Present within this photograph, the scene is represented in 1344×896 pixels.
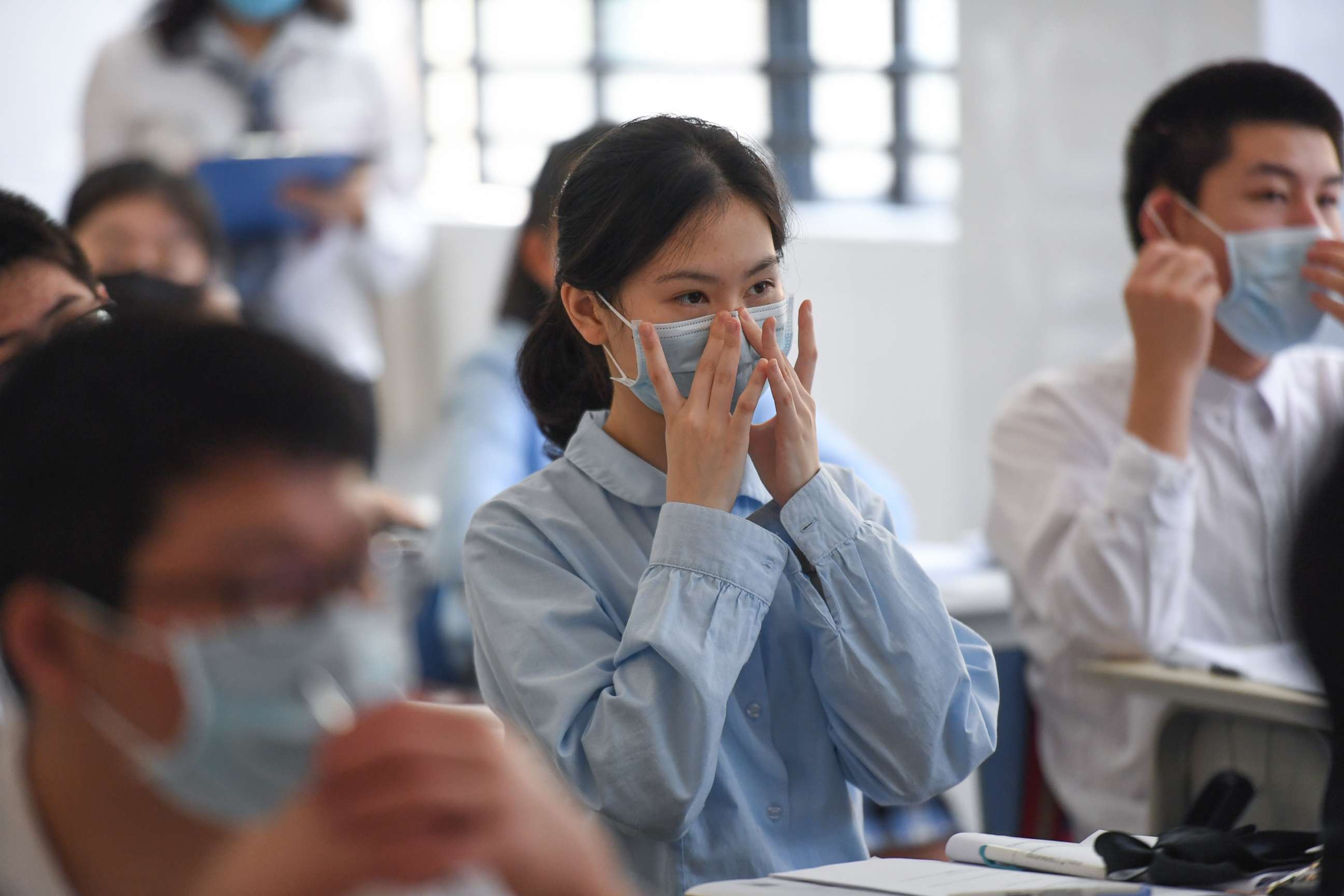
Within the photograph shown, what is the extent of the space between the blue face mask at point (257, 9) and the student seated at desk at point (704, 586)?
2952 millimetres

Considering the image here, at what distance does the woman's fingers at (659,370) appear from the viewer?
1.57 meters

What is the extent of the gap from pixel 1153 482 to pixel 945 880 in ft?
3.78

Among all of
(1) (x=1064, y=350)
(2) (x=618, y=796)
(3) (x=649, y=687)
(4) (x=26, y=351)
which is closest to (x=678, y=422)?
(3) (x=649, y=687)

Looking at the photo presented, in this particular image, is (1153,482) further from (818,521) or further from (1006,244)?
(1006,244)

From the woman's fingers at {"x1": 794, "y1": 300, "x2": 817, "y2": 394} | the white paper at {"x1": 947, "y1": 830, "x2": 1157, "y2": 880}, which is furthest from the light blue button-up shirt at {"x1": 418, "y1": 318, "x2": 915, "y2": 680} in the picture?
the white paper at {"x1": 947, "y1": 830, "x2": 1157, "y2": 880}

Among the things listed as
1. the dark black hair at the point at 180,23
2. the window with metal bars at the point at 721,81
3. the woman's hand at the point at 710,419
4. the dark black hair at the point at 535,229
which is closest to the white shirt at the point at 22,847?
the woman's hand at the point at 710,419

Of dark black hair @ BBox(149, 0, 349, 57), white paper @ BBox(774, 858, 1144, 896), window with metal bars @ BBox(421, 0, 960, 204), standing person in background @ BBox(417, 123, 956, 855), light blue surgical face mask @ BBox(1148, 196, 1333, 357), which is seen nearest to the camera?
white paper @ BBox(774, 858, 1144, 896)

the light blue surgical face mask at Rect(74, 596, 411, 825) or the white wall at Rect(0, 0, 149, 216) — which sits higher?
the white wall at Rect(0, 0, 149, 216)

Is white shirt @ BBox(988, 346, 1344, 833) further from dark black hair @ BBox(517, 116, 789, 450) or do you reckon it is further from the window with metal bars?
the window with metal bars

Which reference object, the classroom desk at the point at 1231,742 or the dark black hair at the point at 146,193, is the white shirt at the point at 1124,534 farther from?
the dark black hair at the point at 146,193

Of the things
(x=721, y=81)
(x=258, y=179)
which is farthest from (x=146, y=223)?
(x=721, y=81)

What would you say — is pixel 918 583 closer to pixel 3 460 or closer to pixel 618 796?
pixel 618 796

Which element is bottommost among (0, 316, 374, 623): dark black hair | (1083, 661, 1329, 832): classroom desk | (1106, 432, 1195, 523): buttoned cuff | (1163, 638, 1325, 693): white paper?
(1083, 661, 1329, 832): classroom desk

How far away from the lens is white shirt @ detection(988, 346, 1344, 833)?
227 cm
